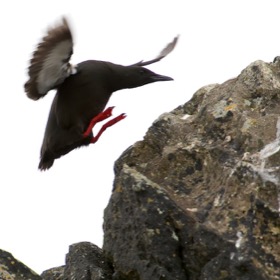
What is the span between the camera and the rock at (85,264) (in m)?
6.15

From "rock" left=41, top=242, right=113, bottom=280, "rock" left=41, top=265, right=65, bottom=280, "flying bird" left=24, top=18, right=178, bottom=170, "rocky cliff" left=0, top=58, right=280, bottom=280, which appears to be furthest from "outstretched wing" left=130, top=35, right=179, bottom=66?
"rock" left=41, top=242, right=113, bottom=280

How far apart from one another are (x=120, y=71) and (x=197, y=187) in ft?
8.20

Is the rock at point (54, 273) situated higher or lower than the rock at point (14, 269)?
lower

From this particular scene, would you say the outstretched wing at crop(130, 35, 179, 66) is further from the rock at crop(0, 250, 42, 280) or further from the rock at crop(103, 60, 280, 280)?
the rock at crop(0, 250, 42, 280)

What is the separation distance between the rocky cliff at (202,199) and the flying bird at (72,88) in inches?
51.0

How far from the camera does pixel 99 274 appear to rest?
6.09 m

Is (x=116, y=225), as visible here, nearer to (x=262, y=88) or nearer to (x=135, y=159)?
(x=135, y=159)

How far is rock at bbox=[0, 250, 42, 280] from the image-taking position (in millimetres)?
6652

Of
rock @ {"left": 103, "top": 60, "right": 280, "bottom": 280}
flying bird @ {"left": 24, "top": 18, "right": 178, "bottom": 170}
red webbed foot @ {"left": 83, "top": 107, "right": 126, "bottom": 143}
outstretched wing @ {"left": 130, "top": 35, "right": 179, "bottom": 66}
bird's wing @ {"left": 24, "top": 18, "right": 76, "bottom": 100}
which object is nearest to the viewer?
rock @ {"left": 103, "top": 60, "right": 280, "bottom": 280}

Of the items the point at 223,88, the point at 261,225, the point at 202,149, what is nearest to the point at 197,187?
the point at 202,149

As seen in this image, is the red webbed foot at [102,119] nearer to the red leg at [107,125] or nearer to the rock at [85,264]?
the red leg at [107,125]

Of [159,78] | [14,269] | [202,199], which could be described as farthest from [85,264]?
[159,78]

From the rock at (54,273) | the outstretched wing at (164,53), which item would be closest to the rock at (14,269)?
the rock at (54,273)

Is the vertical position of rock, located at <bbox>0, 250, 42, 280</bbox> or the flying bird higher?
the flying bird
